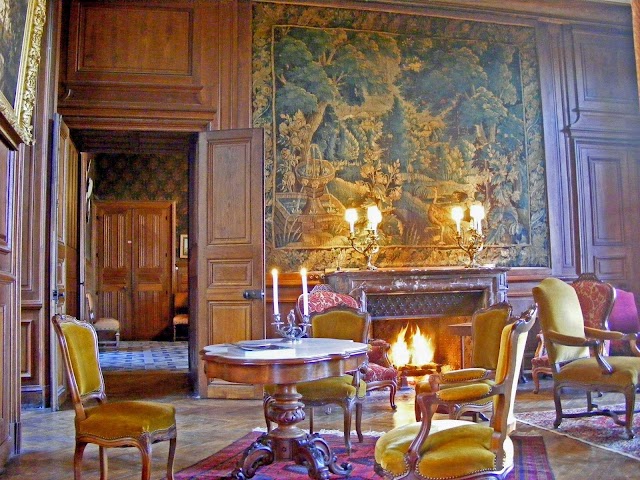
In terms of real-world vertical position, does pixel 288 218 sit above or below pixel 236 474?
above

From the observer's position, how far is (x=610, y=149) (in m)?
7.53

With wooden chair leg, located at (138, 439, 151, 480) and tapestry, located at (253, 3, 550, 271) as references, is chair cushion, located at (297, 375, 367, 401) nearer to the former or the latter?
wooden chair leg, located at (138, 439, 151, 480)

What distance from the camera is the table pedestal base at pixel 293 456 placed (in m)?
3.39

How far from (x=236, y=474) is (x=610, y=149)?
19.8 ft

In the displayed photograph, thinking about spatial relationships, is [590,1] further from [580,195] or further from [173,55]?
[173,55]

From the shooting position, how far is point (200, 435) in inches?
179

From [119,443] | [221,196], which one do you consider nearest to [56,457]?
[119,443]

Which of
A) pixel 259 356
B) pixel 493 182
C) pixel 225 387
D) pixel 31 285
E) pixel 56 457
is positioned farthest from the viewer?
pixel 493 182

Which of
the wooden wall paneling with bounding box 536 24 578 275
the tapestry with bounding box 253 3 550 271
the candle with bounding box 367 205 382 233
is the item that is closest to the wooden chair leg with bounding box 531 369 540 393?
the tapestry with bounding box 253 3 550 271

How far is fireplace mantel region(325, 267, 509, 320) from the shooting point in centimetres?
639

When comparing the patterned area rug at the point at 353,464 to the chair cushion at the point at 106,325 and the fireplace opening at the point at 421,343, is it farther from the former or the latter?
the chair cushion at the point at 106,325

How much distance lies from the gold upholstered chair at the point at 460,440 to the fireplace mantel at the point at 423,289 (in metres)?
3.65

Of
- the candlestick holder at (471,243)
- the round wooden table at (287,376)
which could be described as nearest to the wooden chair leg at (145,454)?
→ the round wooden table at (287,376)

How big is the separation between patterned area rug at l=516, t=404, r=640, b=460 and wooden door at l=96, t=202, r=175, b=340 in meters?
8.84
